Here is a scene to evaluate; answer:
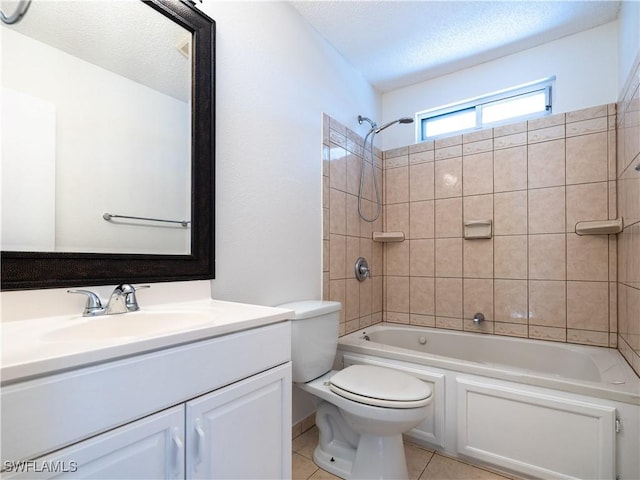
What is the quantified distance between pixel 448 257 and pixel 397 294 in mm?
521

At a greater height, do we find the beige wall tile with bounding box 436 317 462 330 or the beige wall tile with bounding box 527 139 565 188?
the beige wall tile with bounding box 527 139 565 188

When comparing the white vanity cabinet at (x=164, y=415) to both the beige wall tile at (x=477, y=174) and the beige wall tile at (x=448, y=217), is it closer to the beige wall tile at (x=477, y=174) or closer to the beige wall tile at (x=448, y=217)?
the beige wall tile at (x=448, y=217)

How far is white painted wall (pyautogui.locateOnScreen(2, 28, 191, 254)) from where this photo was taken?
3.21ft

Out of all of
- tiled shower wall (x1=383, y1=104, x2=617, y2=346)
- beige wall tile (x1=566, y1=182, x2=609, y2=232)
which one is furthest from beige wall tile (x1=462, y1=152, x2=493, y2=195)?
beige wall tile (x1=566, y1=182, x2=609, y2=232)

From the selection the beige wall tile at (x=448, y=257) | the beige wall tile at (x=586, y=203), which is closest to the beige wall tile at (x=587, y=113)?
the beige wall tile at (x=586, y=203)

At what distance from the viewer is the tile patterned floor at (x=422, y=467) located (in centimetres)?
152

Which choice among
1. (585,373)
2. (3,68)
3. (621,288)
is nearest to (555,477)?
(585,373)

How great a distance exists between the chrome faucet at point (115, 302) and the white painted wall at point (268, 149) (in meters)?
0.38

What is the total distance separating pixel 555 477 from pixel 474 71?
2573 millimetres

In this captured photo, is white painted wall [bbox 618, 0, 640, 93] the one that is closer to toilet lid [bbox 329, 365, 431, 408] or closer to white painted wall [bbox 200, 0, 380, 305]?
white painted wall [bbox 200, 0, 380, 305]

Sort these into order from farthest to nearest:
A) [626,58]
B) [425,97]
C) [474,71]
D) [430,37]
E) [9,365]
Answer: [425,97]
[474,71]
[430,37]
[626,58]
[9,365]

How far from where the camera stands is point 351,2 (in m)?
1.84

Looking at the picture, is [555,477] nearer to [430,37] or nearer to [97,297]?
[97,297]

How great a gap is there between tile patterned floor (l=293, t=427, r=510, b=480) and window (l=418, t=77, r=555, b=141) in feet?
7.32
